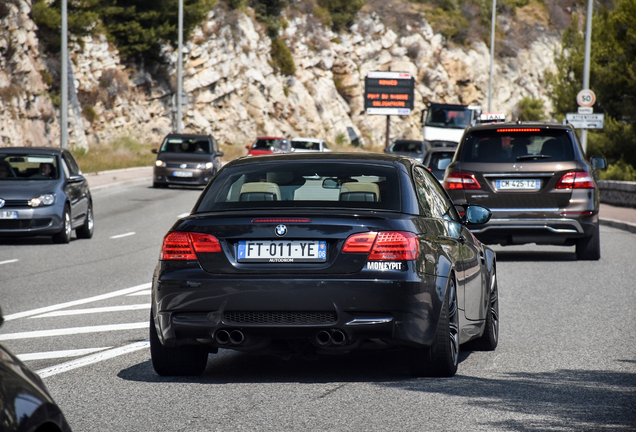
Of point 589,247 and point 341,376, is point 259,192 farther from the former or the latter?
point 589,247

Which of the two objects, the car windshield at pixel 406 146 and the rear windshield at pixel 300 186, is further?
the car windshield at pixel 406 146

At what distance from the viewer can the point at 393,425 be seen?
17.2 feet

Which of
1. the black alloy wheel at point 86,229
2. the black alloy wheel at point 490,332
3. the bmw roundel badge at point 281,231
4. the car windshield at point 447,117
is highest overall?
the car windshield at point 447,117

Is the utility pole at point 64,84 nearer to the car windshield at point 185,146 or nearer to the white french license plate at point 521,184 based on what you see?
the car windshield at point 185,146

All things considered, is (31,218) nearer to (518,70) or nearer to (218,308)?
(218,308)

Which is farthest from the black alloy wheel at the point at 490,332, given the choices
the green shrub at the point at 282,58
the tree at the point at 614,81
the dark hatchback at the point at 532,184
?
the green shrub at the point at 282,58

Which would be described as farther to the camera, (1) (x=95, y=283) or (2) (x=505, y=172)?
(2) (x=505, y=172)

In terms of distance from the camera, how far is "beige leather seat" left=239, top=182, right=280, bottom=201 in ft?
21.7

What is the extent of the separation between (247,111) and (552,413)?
65.6 metres

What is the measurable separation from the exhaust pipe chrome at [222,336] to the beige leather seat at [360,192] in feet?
3.87

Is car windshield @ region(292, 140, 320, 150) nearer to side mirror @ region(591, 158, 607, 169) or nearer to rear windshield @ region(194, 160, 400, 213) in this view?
side mirror @ region(591, 158, 607, 169)

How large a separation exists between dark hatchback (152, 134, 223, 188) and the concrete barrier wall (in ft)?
41.3

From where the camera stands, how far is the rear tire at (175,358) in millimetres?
6449

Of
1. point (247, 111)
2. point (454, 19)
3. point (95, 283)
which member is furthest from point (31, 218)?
point (454, 19)
